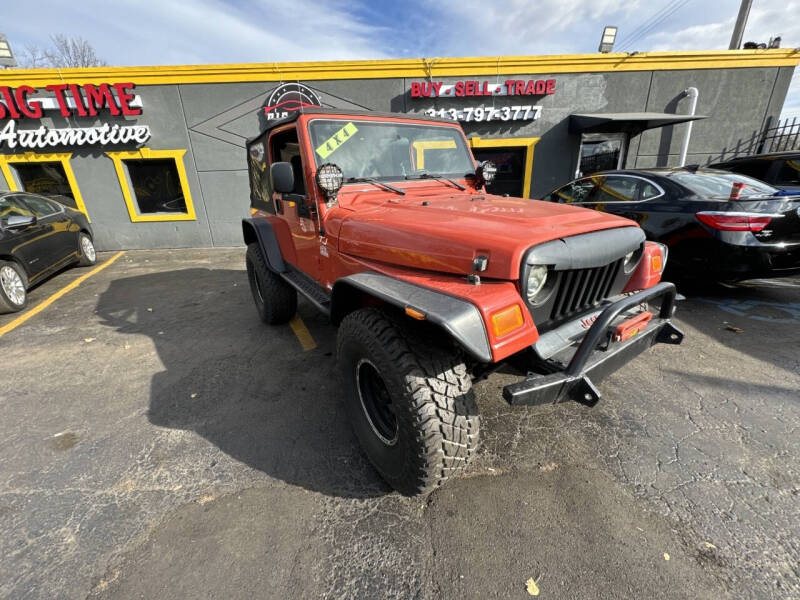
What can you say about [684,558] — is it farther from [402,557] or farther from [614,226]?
[614,226]

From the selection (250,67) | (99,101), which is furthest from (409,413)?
(99,101)

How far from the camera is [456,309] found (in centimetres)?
148

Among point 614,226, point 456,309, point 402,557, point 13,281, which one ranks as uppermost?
point 614,226

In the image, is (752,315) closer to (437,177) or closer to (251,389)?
(437,177)

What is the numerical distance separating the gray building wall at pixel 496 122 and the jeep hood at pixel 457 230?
6819mm

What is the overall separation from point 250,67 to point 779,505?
1003 centimetres

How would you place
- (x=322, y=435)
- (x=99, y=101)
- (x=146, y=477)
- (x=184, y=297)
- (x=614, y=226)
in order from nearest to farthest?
(x=614, y=226)
(x=146, y=477)
(x=322, y=435)
(x=184, y=297)
(x=99, y=101)

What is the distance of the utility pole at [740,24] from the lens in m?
9.71

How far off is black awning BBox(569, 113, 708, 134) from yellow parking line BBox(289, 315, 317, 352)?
23.8 feet

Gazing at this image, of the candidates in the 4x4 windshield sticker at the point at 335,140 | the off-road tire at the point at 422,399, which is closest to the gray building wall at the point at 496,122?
the 4x4 windshield sticker at the point at 335,140

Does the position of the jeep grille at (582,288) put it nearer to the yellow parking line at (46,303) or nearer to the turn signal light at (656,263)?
the turn signal light at (656,263)

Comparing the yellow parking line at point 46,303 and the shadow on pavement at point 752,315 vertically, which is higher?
the yellow parking line at point 46,303

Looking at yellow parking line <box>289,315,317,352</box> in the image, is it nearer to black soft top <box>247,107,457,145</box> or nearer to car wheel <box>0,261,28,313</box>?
black soft top <box>247,107,457,145</box>

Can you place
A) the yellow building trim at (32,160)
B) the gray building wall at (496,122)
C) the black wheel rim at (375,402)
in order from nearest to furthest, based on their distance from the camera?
the black wheel rim at (375,402) < the gray building wall at (496,122) < the yellow building trim at (32,160)
